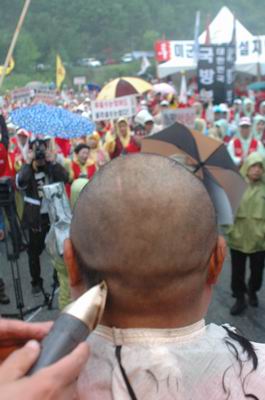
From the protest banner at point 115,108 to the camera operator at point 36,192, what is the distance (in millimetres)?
3767

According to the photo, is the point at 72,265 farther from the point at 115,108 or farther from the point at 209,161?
the point at 115,108

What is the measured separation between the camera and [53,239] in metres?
3.58

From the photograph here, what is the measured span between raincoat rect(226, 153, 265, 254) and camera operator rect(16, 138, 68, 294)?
172 cm

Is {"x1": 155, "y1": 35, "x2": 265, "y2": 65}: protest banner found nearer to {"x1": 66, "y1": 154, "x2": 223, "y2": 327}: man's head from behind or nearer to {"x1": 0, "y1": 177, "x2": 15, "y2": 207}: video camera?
{"x1": 0, "y1": 177, "x2": 15, "y2": 207}: video camera

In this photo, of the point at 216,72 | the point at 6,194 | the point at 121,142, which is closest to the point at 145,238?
the point at 6,194

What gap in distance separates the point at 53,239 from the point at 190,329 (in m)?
2.53

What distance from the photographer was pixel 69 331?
A: 83 centimetres

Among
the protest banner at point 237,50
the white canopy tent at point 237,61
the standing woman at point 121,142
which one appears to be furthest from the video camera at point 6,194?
the protest banner at point 237,50

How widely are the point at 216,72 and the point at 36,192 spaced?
10.7 meters

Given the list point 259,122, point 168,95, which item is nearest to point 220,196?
point 259,122

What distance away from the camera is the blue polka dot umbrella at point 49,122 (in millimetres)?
6254

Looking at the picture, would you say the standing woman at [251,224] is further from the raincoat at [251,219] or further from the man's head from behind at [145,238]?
the man's head from behind at [145,238]

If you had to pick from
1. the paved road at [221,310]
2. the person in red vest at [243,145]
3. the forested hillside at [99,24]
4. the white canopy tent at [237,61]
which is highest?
the forested hillside at [99,24]

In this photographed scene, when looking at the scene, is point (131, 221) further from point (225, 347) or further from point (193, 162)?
point (193, 162)
